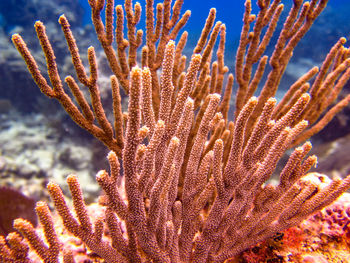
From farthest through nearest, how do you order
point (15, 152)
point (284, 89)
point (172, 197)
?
point (284, 89)
point (15, 152)
point (172, 197)

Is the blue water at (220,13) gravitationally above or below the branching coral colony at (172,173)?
above

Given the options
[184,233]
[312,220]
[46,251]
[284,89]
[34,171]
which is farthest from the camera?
[284,89]

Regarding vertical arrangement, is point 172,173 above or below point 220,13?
below

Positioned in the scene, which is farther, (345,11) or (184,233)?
(345,11)

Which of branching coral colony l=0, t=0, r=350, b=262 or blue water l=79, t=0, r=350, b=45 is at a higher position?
blue water l=79, t=0, r=350, b=45

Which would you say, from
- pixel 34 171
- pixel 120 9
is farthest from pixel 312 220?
pixel 34 171

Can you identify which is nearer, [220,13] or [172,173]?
[172,173]

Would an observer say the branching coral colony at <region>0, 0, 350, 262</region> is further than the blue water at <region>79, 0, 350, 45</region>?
No

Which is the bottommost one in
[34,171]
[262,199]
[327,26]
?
[34,171]

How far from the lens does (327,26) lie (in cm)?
1759

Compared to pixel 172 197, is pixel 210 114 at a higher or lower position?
higher

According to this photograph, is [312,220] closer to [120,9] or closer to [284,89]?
[120,9]

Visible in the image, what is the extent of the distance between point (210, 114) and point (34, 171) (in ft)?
23.6

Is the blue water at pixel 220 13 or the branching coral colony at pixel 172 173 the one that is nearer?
the branching coral colony at pixel 172 173
